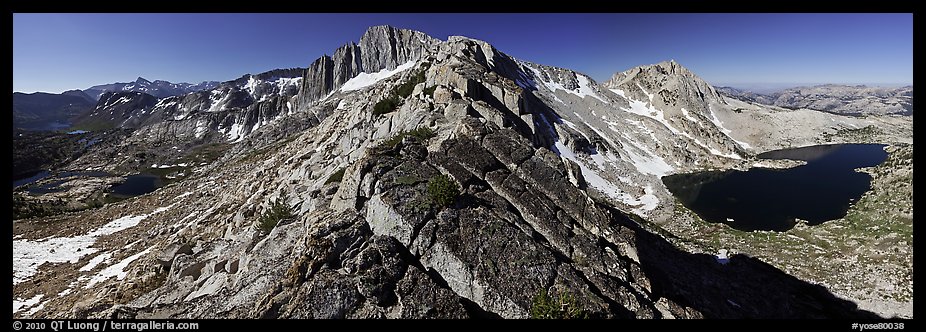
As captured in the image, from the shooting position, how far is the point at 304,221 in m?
20.1

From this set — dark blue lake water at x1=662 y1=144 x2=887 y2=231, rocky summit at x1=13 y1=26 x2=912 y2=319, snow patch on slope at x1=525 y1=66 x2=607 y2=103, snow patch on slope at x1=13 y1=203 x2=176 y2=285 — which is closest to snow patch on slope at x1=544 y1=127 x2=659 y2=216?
rocky summit at x1=13 y1=26 x2=912 y2=319

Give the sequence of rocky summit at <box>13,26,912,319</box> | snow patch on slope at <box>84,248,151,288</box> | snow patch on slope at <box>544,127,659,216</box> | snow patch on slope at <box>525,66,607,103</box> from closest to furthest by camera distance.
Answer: rocky summit at <box>13,26,912,319</box>, snow patch on slope at <box>84,248,151,288</box>, snow patch on slope at <box>544,127,659,216</box>, snow patch on slope at <box>525,66,607,103</box>

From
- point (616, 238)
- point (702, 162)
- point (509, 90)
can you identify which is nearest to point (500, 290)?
point (616, 238)

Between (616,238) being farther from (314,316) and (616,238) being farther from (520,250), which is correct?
(314,316)

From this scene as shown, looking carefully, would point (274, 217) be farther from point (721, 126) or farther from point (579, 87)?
point (721, 126)

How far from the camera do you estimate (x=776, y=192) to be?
69500mm

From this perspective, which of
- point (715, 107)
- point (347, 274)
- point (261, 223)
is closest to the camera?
point (347, 274)

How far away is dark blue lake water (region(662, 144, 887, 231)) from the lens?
54.4 m

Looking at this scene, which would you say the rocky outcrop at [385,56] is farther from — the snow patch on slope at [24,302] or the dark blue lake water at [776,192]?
the snow patch on slope at [24,302]

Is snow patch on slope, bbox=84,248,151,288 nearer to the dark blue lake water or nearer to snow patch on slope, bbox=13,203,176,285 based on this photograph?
snow patch on slope, bbox=13,203,176,285

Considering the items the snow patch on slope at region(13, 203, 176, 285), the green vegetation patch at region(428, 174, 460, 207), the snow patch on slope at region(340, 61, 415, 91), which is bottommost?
the snow patch on slope at region(13, 203, 176, 285)

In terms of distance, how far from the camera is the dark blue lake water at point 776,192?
54.4m

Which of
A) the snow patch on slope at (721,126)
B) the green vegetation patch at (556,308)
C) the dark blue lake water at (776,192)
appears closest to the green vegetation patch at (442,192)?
the green vegetation patch at (556,308)

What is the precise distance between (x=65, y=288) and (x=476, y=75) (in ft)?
195
